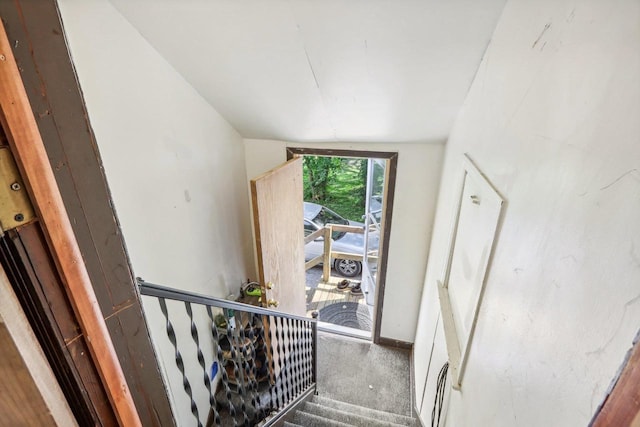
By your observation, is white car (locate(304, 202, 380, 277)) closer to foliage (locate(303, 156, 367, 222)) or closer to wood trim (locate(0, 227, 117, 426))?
foliage (locate(303, 156, 367, 222))

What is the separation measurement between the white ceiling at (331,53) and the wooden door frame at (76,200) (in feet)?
3.42

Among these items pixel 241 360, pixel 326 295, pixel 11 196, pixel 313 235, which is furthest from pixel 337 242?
pixel 11 196

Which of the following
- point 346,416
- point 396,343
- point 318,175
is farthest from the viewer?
point 318,175

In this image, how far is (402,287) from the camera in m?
2.82

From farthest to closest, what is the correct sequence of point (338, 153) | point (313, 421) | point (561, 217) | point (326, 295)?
point (326, 295) → point (338, 153) → point (313, 421) → point (561, 217)

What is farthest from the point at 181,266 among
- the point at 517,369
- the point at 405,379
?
the point at 405,379

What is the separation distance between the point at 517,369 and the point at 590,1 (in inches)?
34.4

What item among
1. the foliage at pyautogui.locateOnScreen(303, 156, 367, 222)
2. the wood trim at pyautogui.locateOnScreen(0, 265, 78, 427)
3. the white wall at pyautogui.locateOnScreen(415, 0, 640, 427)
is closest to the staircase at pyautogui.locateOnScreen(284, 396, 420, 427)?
the white wall at pyautogui.locateOnScreen(415, 0, 640, 427)

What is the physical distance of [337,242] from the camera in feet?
17.0

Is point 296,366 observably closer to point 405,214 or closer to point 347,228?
point 405,214

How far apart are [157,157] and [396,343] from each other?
2815 mm

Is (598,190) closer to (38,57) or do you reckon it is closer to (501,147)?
(501,147)

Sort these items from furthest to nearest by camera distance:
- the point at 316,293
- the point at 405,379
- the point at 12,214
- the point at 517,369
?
the point at 316,293 → the point at 405,379 → the point at 517,369 → the point at 12,214

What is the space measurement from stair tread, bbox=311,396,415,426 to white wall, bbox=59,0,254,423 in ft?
3.41
